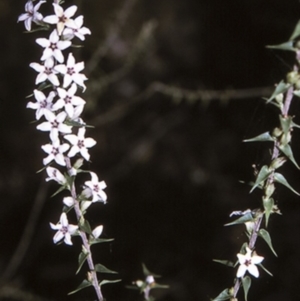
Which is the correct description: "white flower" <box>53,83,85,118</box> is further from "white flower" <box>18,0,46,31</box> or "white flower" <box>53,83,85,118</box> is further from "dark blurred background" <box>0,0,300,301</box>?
"dark blurred background" <box>0,0,300,301</box>

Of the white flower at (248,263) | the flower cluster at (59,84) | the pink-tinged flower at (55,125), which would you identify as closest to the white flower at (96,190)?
the flower cluster at (59,84)

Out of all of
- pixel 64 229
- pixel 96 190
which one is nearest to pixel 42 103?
pixel 96 190

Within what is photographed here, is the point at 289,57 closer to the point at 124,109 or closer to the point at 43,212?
the point at 124,109

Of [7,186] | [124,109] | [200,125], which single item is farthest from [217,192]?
[7,186]

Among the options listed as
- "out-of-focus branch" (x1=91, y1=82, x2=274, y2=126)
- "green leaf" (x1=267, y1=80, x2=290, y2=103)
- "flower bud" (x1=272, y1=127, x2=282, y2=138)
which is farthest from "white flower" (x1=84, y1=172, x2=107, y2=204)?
"out-of-focus branch" (x1=91, y1=82, x2=274, y2=126)

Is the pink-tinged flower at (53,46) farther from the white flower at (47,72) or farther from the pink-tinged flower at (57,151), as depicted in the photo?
the pink-tinged flower at (57,151)
